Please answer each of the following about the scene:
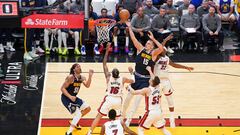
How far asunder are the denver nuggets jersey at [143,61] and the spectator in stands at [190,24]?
19.1ft

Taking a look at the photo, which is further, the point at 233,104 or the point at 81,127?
the point at 233,104

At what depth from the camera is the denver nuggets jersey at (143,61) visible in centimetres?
1093

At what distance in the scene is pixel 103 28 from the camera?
1630cm

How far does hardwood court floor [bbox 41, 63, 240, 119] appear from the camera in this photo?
12.2 m

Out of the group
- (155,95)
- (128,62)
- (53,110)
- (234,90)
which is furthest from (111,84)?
(128,62)

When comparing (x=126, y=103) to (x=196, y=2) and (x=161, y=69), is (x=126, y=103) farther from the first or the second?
(x=196, y=2)

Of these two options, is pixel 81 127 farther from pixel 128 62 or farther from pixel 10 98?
pixel 128 62

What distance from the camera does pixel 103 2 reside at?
58.2 feet

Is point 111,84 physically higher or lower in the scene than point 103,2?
lower

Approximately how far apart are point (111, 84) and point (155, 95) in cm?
91

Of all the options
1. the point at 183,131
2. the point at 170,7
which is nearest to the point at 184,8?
the point at 170,7

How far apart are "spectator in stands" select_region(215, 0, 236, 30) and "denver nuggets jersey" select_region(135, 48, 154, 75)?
24.1ft

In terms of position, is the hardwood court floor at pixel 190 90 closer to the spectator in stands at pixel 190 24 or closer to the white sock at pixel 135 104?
the white sock at pixel 135 104

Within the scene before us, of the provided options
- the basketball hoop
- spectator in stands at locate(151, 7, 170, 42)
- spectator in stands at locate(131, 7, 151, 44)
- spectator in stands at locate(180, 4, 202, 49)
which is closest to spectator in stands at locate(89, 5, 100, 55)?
the basketball hoop
